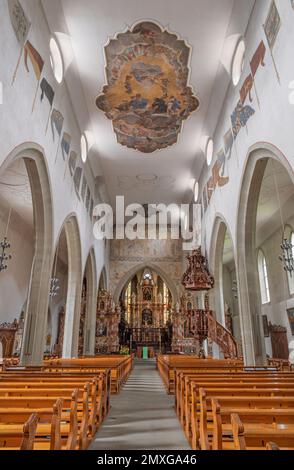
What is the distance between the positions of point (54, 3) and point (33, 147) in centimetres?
412

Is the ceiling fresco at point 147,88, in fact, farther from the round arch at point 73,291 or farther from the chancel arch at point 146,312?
the chancel arch at point 146,312

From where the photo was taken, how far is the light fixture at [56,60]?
9.44 metres

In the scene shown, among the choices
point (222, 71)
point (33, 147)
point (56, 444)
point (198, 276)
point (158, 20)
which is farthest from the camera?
point (198, 276)

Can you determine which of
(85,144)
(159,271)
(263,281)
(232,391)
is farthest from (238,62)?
(159,271)

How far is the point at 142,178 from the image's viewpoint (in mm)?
18406

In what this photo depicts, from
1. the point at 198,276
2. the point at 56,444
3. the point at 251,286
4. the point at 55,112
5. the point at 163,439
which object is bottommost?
the point at 163,439

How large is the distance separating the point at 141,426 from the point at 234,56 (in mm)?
10780

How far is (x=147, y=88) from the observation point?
12000 mm

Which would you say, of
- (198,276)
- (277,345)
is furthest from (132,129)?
Result: (277,345)

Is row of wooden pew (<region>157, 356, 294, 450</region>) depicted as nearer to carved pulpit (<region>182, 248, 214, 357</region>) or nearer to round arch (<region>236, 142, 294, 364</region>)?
round arch (<region>236, 142, 294, 364</region>)

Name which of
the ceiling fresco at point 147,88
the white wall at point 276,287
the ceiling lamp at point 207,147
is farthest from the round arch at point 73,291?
the white wall at point 276,287

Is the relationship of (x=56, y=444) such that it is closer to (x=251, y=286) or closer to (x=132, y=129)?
(x=251, y=286)

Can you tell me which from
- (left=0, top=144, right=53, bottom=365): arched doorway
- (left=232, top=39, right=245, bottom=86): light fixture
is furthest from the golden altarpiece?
(left=232, top=39, right=245, bottom=86): light fixture

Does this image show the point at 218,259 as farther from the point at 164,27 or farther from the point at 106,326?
the point at 164,27
